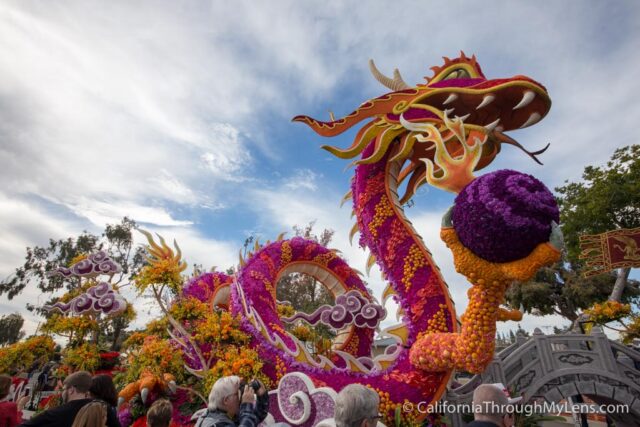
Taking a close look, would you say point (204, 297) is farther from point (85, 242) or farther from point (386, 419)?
point (85, 242)

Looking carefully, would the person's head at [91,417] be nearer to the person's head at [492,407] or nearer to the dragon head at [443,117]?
the person's head at [492,407]

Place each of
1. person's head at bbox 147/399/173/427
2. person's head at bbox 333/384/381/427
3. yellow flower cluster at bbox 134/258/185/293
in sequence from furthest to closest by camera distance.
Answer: yellow flower cluster at bbox 134/258/185/293 → person's head at bbox 147/399/173/427 → person's head at bbox 333/384/381/427

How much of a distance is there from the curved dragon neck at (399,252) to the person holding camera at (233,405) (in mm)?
2309

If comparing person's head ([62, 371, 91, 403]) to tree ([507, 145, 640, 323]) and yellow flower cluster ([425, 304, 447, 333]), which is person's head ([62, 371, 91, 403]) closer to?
yellow flower cluster ([425, 304, 447, 333])

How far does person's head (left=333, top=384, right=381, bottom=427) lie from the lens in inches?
60.7

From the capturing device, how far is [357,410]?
1.54m

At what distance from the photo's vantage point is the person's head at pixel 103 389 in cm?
224

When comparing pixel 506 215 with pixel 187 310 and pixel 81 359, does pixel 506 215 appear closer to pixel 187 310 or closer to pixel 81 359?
pixel 187 310

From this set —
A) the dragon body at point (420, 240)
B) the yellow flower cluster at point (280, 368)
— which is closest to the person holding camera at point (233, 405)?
the dragon body at point (420, 240)

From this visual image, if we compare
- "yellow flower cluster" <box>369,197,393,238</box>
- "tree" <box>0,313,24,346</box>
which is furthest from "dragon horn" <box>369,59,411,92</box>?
"tree" <box>0,313,24,346</box>

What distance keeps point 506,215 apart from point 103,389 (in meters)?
3.35

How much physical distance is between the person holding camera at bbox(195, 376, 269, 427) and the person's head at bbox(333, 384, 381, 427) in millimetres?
645

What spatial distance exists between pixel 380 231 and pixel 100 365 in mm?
7233

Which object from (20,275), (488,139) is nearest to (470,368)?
(488,139)
